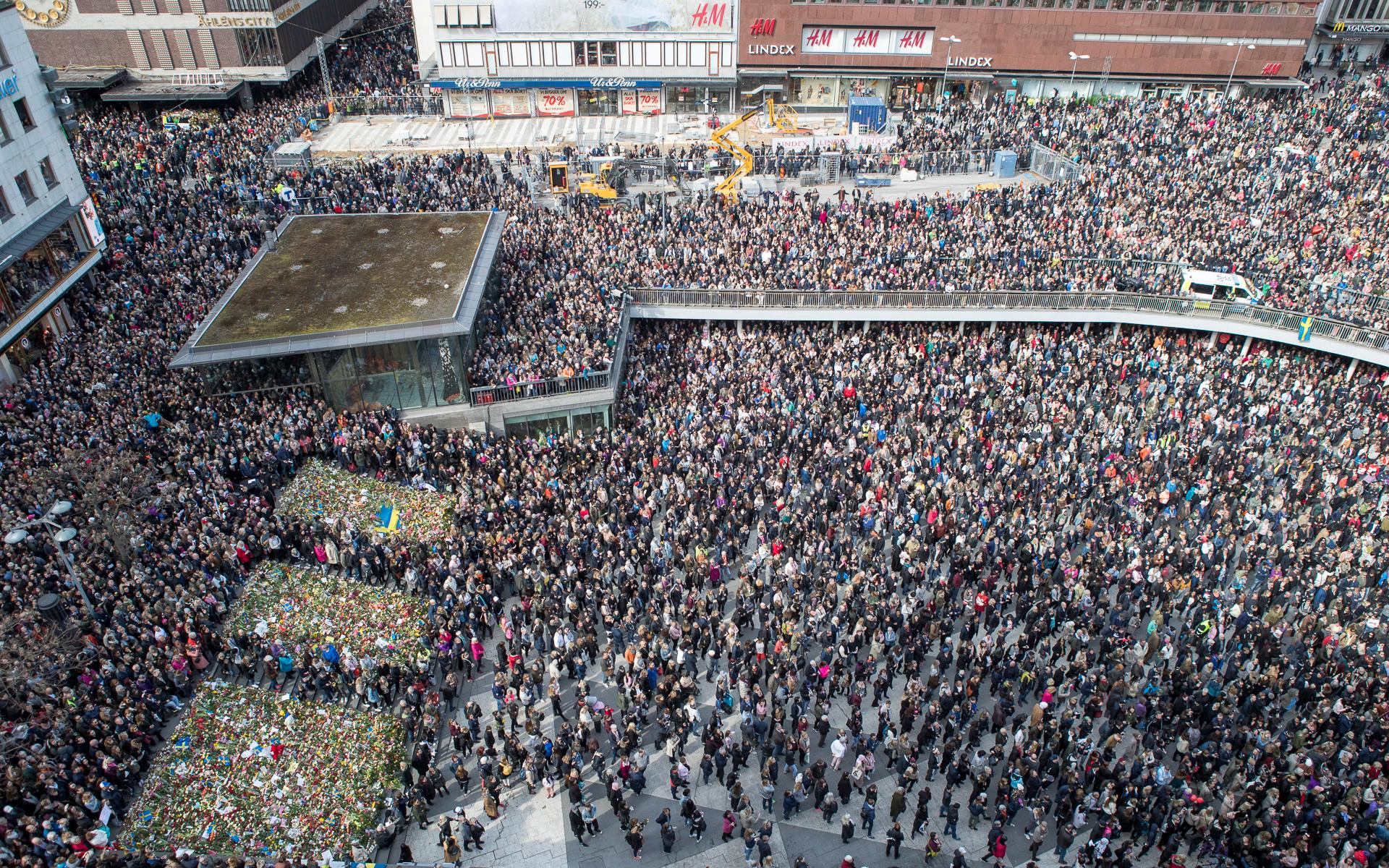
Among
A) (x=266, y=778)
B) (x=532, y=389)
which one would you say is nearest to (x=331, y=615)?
(x=266, y=778)

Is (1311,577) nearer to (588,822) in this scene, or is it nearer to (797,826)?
(797,826)

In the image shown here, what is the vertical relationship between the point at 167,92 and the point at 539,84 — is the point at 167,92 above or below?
below

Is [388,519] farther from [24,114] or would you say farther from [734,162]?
[734,162]

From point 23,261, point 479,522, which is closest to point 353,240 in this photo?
point 23,261

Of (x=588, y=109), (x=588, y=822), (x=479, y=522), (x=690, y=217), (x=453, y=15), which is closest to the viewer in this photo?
(x=588, y=822)

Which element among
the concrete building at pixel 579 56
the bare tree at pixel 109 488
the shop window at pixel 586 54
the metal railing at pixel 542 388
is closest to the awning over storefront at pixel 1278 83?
the concrete building at pixel 579 56

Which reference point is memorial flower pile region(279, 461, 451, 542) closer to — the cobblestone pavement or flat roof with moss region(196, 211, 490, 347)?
flat roof with moss region(196, 211, 490, 347)

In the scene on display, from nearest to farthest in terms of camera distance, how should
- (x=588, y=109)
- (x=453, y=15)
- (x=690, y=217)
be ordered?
(x=690, y=217) < (x=453, y=15) < (x=588, y=109)
